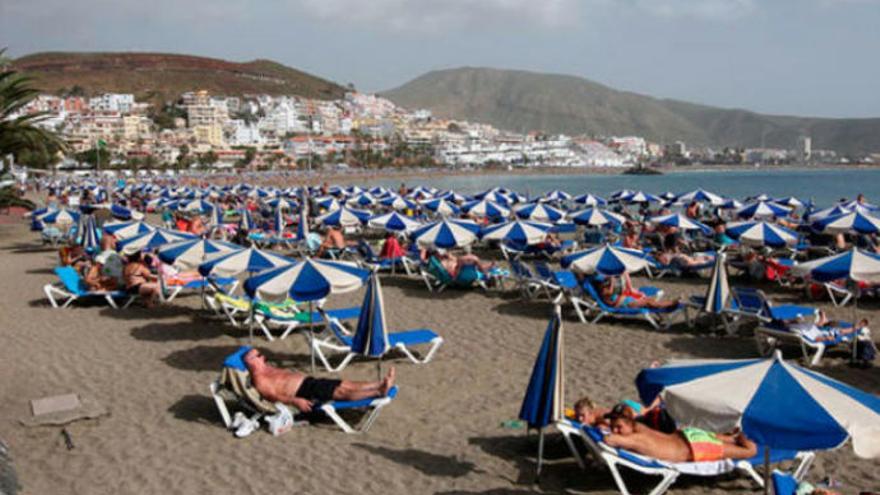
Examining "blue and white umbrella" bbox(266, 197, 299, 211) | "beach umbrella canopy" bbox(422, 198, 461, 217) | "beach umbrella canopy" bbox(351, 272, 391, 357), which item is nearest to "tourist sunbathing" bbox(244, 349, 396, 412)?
"beach umbrella canopy" bbox(351, 272, 391, 357)

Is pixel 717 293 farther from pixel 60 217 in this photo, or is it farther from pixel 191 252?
pixel 60 217

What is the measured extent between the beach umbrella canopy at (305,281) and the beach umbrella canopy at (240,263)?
A: 838mm

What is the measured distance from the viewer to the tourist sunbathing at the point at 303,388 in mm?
5570

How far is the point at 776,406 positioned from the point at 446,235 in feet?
25.5

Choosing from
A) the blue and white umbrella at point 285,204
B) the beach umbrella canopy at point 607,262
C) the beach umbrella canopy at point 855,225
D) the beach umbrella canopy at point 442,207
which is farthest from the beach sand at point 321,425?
the blue and white umbrella at point 285,204

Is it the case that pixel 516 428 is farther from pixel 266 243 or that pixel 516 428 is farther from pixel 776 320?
pixel 266 243

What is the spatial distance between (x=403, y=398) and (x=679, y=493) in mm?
2565

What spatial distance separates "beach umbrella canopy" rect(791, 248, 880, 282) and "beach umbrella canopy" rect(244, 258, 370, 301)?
14.7 feet

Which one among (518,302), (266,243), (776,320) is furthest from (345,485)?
(266,243)

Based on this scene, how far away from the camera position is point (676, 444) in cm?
440

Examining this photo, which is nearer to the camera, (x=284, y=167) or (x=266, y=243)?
(x=266, y=243)

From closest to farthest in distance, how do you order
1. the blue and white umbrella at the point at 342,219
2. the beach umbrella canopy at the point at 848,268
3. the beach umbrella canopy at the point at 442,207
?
the beach umbrella canopy at the point at 848,268
the blue and white umbrella at the point at 342,219
the beach umbrella canopy at the point at 442,207

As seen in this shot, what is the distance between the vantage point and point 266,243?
55.7ft

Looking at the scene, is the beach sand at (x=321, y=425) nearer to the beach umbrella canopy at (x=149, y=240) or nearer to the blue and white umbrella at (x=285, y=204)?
the beach umbrella canopy at (x=149, y=240)
